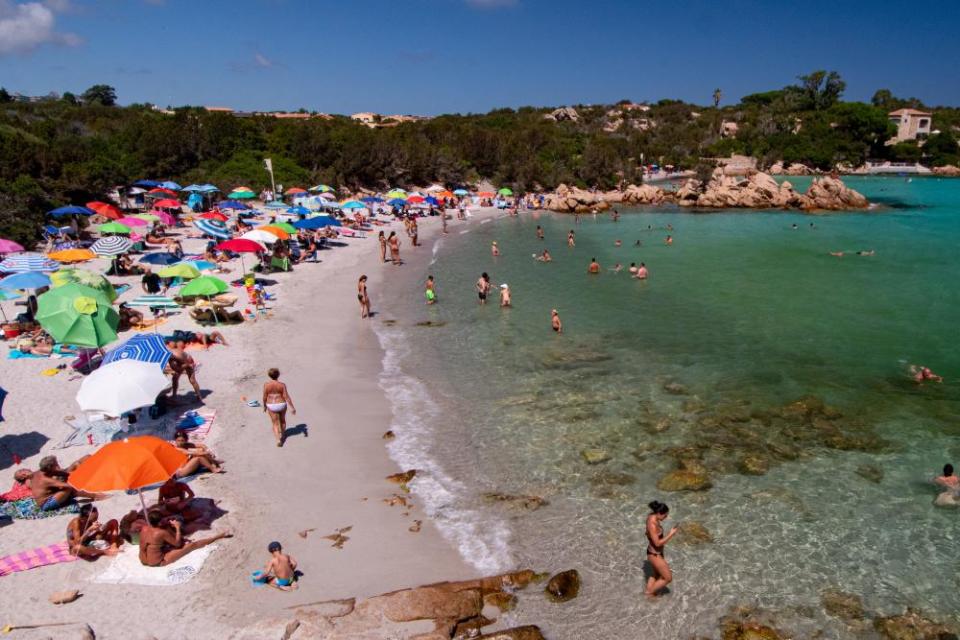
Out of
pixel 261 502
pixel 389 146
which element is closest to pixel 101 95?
pixel 389 146

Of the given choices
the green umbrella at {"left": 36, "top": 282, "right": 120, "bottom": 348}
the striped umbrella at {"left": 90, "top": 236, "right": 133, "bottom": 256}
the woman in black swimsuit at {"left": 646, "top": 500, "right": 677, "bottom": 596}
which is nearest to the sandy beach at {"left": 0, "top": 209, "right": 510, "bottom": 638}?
the green umbrella at {"left": 36, "top": 282, "right": 120, "bottom": 348}

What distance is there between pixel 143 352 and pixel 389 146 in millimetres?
47881

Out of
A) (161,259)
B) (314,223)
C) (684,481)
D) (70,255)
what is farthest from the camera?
(314,223)

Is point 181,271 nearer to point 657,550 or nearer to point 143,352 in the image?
point 143,352

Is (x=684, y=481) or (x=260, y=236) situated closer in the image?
(x=684, y=481)

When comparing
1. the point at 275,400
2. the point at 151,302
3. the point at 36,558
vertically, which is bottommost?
the point at 36,558

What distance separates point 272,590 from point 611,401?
831 centimetres

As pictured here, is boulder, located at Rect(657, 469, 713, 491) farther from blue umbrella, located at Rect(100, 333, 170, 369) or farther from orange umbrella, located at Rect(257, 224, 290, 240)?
orange umbrella, located at Rect(257, 224, 290, 240)

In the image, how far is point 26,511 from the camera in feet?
26.6

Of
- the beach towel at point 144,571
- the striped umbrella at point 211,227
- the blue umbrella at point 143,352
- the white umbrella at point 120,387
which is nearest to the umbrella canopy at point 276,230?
the striped umbrella at point 211,227

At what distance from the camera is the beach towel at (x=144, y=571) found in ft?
23.2

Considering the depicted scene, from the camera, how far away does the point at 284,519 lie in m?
8.55

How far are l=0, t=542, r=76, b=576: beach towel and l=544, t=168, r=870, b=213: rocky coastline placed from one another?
47.9 m

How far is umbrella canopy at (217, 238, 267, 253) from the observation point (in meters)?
20.1
